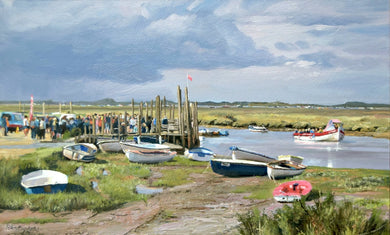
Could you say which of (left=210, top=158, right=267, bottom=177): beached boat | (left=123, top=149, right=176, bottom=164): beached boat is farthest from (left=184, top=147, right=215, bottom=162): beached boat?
(left=210, top=158, right=267, bottom=177): beached boat

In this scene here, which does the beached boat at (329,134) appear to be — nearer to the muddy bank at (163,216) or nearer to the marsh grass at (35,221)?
the muddy bank at (163,216)

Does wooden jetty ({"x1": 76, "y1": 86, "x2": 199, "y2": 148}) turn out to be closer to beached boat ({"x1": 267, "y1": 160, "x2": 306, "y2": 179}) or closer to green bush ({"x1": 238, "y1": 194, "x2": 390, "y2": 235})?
beached boat ({"x1": 267, "y1": 160, "x2": 306, "y2": 179})

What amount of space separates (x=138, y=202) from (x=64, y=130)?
8.82 meters

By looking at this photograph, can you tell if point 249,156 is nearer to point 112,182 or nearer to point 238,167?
point 238,167

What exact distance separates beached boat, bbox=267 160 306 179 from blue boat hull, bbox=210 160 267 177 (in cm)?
34

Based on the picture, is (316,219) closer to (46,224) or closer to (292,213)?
(292,213)

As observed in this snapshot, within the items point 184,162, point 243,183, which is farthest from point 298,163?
point 184,162

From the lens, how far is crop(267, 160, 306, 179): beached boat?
8.34m

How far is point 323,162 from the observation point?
11.4 metres

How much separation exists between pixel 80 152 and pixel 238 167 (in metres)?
3.96

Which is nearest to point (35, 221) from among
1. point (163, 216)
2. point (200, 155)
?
point (163, 216)

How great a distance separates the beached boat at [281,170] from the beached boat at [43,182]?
4222 millimetres

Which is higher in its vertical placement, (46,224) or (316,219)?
(316,219)

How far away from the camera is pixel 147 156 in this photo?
10586 mm
